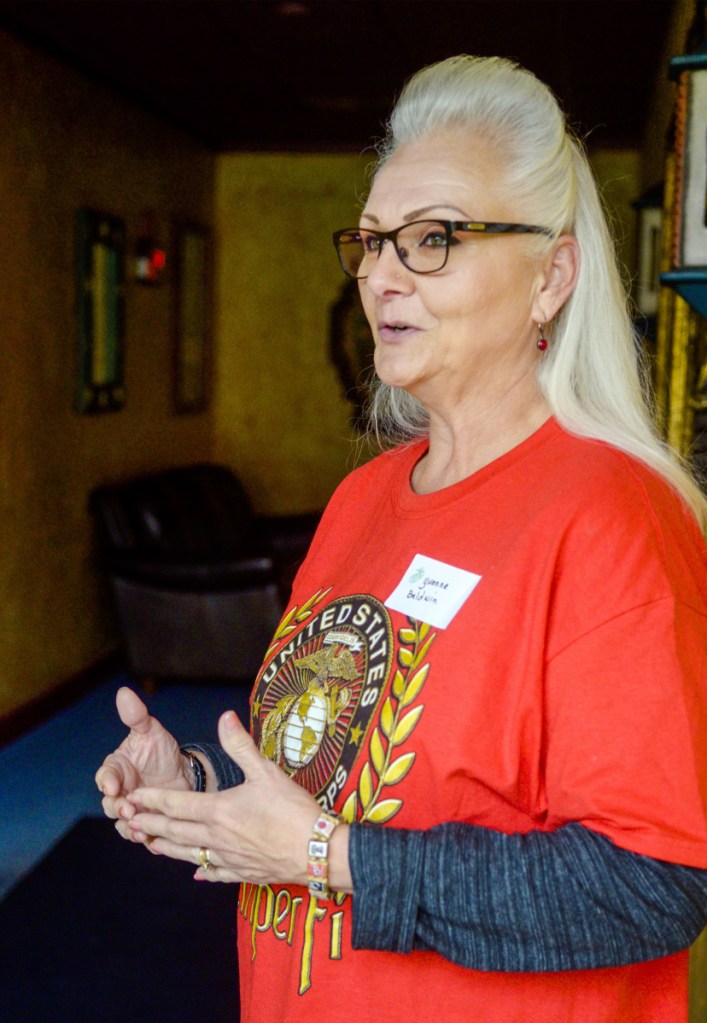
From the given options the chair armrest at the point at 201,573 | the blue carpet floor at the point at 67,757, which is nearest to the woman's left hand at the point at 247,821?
the blue carpet floor at the point at 67,757

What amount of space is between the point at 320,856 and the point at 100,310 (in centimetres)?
505

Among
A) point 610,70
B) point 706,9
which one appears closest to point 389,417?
point 706,9

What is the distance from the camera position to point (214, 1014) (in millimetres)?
2771

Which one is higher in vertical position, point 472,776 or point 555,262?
point 555,262

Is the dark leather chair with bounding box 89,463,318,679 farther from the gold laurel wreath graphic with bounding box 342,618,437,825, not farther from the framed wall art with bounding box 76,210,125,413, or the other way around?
the gold laurel wreath graphic with bounding box 342,618,437,825

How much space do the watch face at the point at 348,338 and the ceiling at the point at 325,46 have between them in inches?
54.9

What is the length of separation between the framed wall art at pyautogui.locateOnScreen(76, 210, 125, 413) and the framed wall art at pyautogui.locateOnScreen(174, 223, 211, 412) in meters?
0.99

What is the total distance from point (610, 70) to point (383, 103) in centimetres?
134

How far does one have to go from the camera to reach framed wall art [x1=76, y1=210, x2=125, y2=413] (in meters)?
5.41

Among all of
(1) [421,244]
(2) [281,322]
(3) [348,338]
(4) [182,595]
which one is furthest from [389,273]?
(2) [281,322]

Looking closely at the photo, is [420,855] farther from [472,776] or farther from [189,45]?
[189,45]

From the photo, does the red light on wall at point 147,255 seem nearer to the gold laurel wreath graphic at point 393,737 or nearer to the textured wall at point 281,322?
the textured wall at point 281,322

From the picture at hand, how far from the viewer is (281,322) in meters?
7.89

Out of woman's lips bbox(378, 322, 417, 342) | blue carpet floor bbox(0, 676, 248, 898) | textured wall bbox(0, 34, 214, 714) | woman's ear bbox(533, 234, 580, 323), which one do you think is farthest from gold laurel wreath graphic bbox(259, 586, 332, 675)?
textured wall bbox(0, 34, 214, 714)
